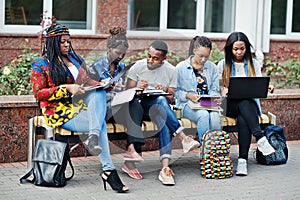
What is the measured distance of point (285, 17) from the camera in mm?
13570

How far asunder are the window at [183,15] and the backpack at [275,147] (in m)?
4.53

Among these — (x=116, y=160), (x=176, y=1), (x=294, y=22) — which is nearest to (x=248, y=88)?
(x=116, y=160)

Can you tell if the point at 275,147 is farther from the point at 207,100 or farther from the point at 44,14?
the point at 44,14

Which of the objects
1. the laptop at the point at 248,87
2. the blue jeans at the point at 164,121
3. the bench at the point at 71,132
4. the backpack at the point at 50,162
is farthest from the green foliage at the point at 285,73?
the backpack at the point at 50,162

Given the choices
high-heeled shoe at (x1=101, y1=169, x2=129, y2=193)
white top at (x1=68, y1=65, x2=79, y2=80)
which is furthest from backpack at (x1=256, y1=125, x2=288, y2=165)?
white top at (x1=68, y1=65, x2=79, y2=80)

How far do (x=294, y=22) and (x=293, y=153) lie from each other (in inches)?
235

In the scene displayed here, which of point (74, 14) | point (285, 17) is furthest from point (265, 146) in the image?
point (285, 17)

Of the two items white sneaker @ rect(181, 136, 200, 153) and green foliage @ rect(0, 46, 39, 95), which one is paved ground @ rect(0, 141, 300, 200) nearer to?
white sneaker @ rect(181, 136, 200, 153)

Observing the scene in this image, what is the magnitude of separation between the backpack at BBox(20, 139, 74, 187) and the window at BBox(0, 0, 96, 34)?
467 centimetres

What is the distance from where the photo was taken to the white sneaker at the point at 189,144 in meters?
6.78

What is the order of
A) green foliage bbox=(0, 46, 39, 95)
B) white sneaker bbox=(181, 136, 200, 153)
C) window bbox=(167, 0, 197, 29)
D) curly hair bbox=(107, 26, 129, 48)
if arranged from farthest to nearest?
window bbox=(167, 0, 197, 29) < green foliage bbox=(0, 46, 39, 95) < white sneaker bbox=(181, 136, 200, 153) < curly hair bbox=(107, 26, 129, 48)

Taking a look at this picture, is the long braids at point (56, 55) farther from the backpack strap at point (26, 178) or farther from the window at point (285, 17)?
the window at point (285, 17)

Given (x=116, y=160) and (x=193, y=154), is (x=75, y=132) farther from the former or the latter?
(x=193, y=154)

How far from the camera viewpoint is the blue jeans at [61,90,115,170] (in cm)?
636
